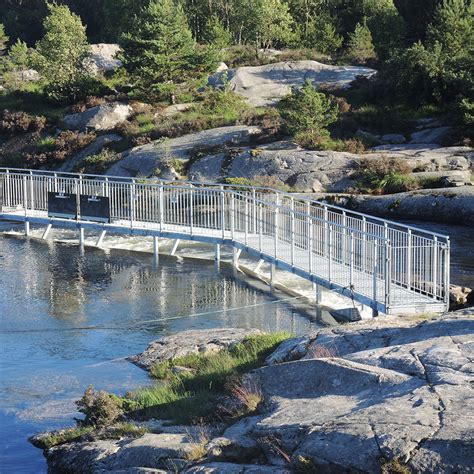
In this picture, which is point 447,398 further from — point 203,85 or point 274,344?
point 203,85

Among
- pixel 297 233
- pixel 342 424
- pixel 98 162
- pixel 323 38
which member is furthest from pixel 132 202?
pixel 323 38

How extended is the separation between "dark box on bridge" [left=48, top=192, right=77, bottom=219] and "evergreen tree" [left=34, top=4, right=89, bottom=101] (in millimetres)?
27019

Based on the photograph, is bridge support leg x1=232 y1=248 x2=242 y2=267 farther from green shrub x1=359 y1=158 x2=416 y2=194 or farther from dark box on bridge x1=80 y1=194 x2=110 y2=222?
green shrub x1=359 y1=158 x2=416 y2=194

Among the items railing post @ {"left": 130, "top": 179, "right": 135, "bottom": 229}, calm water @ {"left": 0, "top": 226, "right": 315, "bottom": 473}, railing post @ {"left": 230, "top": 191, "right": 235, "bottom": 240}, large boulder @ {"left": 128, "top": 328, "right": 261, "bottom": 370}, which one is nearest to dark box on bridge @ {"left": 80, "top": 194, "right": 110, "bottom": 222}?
railing post @ {"left": 130, "top": 179, "right": 135, "bottom": 229}

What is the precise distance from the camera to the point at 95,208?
30109mm

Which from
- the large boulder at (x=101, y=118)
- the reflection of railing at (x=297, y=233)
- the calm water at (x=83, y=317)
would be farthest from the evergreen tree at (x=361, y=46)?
the calm water at (x=83, y=317)

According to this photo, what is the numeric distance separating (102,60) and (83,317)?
4607 centimetres

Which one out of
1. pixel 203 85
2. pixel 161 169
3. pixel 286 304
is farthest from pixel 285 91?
pixel 286 304

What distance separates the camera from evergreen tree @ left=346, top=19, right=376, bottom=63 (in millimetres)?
60925

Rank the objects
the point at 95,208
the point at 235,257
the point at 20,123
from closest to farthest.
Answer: the point at 235,257 < the point at 95,208 < the point at 20,123

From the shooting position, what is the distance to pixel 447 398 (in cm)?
1042

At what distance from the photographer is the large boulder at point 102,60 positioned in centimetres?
6096

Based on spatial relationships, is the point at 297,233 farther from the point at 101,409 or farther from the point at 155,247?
the point at 101,409

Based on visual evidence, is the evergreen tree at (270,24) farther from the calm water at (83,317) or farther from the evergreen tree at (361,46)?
the calm water at (83,317)
